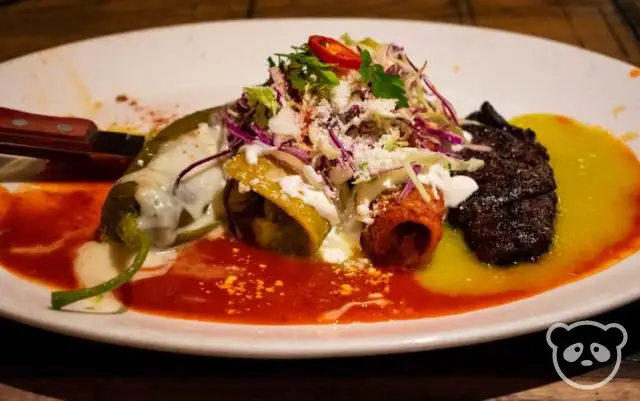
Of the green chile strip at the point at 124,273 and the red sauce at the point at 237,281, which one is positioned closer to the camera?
the green chile strip at the point at 124,273

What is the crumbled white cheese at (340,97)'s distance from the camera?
2557 mm

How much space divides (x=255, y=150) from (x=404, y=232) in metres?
0.62

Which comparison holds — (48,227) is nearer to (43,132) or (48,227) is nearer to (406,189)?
(43,132)

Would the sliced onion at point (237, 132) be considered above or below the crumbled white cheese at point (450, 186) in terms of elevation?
above

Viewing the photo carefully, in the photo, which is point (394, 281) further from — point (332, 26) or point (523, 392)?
point (332, 26)

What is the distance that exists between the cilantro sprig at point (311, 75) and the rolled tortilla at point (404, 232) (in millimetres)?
527

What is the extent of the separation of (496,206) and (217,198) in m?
1.04

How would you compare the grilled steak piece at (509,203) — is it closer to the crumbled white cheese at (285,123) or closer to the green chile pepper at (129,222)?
the crumbled white cheese at (285,123)

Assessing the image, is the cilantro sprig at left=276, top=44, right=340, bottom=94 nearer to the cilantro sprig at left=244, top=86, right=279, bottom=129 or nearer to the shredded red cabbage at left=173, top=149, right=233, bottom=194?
the cilantro sprig at left=244, top=86, right=279, bottom=129

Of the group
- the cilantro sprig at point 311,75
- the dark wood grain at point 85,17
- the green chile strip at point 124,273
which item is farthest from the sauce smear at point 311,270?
the dark wood grain at point 85,17

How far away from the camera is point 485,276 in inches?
90.7

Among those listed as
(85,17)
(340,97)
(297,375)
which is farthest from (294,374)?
(85,17)

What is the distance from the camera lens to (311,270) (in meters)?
2.36

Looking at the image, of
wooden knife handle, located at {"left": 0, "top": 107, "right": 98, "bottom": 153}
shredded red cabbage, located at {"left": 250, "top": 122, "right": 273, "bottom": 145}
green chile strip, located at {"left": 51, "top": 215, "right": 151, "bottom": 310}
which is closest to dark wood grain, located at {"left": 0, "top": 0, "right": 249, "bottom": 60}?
wooden knife handle, located at {"left": 0, "top": 107, "right": 98, "bottom": 153}
